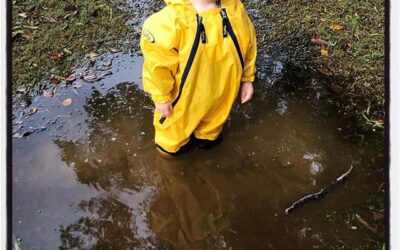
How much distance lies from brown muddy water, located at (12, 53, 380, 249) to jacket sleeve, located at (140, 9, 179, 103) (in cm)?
71

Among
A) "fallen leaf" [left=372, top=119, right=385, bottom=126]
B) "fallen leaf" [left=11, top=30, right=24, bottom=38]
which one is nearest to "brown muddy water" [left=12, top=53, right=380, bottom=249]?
"fallen leaf" [left=372, top=119, right=385, bottom=126]

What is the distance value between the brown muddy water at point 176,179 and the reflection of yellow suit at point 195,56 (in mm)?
495

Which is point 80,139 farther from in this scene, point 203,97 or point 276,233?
point 276,233

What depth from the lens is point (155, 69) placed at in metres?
2.45

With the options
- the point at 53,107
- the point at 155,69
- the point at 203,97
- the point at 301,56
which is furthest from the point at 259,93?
the point at 53,107

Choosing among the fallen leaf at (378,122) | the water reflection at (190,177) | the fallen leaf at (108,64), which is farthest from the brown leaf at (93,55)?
the fallen leaf at (378,122)

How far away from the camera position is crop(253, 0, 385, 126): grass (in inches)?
140

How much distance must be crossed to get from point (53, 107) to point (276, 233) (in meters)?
1.85

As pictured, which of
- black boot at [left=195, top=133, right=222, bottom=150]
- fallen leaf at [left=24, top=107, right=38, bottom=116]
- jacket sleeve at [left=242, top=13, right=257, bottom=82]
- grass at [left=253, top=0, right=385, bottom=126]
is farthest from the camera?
grass at [left=253, top=0, right=385, bottom=126]

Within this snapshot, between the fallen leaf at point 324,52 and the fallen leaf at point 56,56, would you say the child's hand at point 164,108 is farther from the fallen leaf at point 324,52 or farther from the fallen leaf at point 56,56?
the fallen leaf at point 324,52

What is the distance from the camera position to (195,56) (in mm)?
2443

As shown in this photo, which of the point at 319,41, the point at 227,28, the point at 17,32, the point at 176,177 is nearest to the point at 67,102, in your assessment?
the point at 17,32

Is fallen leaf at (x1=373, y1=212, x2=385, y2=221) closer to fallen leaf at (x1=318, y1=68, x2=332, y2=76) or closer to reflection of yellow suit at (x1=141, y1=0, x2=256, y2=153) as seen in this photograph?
reflection of yellow suit at (x1=141, y1=0, x2=256, y2=153)

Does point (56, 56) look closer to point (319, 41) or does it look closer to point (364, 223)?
point (319, 41)
